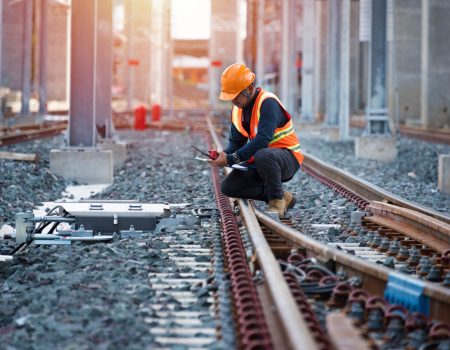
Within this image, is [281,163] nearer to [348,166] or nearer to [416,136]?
[348,166]

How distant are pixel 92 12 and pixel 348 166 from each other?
17.4 feet

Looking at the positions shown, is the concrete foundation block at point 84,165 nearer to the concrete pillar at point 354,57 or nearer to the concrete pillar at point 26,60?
the concrete pillar at point 26,60

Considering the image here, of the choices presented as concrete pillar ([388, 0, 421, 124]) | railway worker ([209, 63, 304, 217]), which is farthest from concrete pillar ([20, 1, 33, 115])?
railway worker ([209, 63, 304, 217])

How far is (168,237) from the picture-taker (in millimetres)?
7195

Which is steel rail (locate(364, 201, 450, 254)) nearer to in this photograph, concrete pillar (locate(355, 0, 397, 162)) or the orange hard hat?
the orange hard hat

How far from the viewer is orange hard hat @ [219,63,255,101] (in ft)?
24.7

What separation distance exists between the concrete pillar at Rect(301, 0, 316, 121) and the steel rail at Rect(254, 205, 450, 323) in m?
25.1

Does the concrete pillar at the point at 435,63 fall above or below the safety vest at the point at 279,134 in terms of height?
above

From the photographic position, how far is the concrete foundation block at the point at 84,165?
12.8 meters

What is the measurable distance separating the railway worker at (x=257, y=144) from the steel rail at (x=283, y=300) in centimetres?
146

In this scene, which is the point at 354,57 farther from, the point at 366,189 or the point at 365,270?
the point at 365,270

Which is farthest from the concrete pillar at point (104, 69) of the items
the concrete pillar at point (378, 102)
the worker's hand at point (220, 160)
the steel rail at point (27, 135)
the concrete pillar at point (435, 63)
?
the concrete pillar at point (435, 63)

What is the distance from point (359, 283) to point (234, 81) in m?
2.77

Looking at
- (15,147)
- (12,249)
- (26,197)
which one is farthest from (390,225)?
(15,147)
